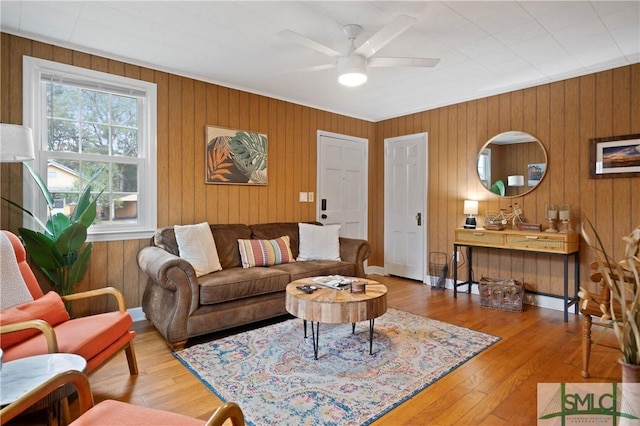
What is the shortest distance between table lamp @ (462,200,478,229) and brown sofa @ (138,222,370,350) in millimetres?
1671

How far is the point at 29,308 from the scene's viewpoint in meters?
2.05

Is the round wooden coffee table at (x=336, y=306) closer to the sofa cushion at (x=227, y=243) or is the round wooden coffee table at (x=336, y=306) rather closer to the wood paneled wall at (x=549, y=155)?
the sofa cushion at (x=227, y=243)

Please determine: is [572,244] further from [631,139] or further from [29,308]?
[29,308]

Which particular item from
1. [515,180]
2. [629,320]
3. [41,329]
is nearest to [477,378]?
[629,320]

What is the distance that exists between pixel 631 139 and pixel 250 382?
411 cm

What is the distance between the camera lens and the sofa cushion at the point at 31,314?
6.13 feet

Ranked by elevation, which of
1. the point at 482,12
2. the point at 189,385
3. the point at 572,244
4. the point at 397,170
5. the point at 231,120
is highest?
the point at 482,12

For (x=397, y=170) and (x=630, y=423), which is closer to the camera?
(x=630, y=423)

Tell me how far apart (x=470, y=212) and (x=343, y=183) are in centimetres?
186

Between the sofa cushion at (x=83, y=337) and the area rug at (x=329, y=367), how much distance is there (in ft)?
1.94

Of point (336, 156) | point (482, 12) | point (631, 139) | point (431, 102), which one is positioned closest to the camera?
point (482, 12)

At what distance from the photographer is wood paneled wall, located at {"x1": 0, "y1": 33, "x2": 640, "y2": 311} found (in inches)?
132

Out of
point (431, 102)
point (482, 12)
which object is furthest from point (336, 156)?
point (482, 12)

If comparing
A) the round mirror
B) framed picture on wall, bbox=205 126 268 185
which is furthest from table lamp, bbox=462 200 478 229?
framed picture on wall, bbox=205 126 268 185
